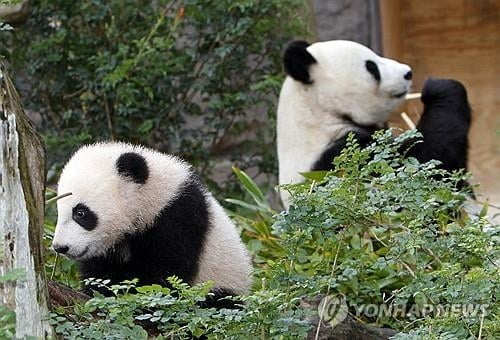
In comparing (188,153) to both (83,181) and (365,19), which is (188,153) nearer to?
(365,19)

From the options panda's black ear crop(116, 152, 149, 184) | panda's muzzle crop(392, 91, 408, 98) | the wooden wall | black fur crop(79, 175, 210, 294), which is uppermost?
panda's black ear crop(116, 152, 149, 184)

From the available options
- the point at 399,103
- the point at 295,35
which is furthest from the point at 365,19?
the point at 399,103

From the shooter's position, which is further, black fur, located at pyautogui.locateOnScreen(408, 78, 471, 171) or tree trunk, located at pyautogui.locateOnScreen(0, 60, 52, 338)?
black fur, located at pyautogui.locateOnScreen(408, 78, 471, 171)

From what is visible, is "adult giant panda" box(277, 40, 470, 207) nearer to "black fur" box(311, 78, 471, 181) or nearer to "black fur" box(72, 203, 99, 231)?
"black fur" box(311, 78, 471, 181)

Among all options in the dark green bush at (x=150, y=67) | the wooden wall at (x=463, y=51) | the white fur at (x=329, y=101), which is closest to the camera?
the white fur at (x=329, y=101)

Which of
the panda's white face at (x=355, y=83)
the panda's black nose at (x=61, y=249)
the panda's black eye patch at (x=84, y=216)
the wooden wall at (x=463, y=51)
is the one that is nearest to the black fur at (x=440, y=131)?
the panda's white face at (x=355, y=83)

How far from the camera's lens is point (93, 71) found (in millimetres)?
7738

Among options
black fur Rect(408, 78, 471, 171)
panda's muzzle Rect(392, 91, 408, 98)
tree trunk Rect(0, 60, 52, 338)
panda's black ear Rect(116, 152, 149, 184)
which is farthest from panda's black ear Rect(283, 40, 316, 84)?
tree trunk Rect(0, 60, 52, 338)

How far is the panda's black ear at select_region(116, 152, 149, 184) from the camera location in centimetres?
434

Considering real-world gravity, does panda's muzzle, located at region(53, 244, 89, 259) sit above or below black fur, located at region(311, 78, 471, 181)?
above

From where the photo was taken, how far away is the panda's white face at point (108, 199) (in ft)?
14.1

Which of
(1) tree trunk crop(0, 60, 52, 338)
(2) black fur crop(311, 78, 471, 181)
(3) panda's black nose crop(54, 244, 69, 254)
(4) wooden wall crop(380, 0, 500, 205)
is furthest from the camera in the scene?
(4) wooden wall crop(380, 0, 500, 205)

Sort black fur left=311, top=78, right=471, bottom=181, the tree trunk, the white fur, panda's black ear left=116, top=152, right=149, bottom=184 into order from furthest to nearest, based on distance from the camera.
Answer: the white fur < black fur left=311, top=78, right=471, bottom=181 < panda's black ear left=116, top=152, right=149, bottom=184 < the tree trunk

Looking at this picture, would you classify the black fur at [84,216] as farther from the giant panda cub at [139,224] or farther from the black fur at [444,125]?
the black fur at [444,125]
